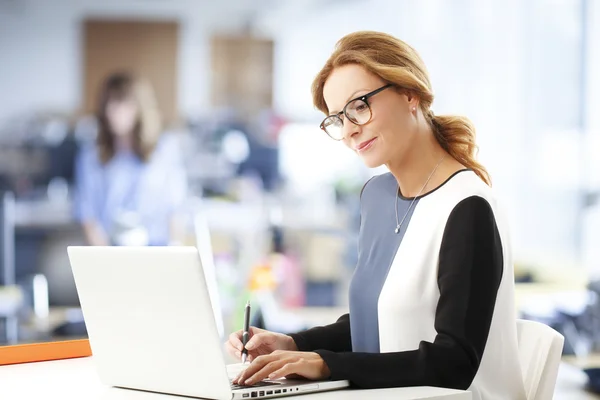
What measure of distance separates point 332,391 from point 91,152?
403 cm

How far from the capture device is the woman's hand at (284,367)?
132 centimetres

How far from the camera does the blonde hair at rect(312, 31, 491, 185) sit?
1563mm

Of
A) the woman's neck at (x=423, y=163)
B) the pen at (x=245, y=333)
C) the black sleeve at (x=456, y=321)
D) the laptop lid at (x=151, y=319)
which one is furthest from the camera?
the woman's neck at (x=423, y=163)

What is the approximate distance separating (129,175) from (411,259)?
152 inches

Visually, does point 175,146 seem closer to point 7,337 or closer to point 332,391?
point 7,337

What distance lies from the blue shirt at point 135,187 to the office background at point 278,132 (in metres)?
0.07

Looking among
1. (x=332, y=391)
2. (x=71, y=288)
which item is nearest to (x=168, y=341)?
(x=332, y=391)

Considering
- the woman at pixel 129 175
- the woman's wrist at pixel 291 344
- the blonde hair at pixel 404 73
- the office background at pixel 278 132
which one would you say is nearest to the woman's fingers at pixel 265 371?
the woman's wrist at pixel 291 344

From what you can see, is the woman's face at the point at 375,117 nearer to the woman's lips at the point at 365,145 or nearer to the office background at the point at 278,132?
the woman's lips at the point at 365,145

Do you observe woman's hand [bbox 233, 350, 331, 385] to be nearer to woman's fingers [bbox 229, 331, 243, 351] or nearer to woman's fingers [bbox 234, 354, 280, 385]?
woman's fingers [bbox 234, 354, 280, 385]

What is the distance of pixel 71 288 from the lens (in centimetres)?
486

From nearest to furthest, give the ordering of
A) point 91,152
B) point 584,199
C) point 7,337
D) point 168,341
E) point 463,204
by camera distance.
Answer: point 168,341 → point 463,204 → point 7,337 → point 91,152 → point 584,199

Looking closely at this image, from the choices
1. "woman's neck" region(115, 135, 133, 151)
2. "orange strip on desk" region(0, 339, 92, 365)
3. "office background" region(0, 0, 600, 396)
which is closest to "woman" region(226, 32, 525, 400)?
"orange strip on desk" region(0, 339, 92, 365)

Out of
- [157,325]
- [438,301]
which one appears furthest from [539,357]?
[157,325]
